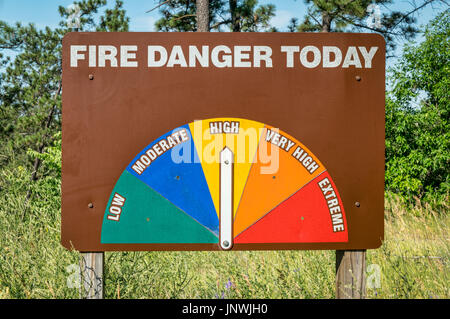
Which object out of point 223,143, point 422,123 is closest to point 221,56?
point 223,143

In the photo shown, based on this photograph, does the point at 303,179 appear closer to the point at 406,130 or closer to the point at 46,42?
the point at 406,130

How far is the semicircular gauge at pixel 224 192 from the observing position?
2777 mm

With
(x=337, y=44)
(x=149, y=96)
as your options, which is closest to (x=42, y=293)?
(x=149, y=96)

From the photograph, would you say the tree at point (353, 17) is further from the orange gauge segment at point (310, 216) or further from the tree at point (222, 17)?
the orange gauge segment at point (310, 216)

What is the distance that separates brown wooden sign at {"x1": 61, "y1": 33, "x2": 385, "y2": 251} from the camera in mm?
2777

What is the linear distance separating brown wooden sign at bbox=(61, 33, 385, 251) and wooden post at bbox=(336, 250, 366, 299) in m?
0.07

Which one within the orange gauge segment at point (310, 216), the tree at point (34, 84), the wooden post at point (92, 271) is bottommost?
the wooden post at point (92, 271)

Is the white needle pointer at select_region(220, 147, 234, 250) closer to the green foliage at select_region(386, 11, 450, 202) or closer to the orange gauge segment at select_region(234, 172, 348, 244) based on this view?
the orange gauge segment at select_region(234, 172, 348, 244)

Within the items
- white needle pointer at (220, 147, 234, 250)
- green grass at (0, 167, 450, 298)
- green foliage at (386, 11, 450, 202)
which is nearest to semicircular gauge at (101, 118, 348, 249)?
white needle pointer at (220, 147, 234, 250)

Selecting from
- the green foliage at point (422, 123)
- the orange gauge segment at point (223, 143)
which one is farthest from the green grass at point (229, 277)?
the green foliage at point (422, 123)

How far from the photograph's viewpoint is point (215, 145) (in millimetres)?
2791

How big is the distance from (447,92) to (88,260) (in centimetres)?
1225

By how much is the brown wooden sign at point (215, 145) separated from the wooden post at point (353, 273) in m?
0.07

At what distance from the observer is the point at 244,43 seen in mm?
2832
